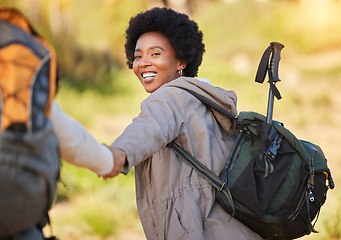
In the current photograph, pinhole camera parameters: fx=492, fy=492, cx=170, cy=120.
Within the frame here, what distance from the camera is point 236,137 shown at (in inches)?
102

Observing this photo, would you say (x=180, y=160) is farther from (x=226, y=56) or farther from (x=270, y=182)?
(x=226, y=56)

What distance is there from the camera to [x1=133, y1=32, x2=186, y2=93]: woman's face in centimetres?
300

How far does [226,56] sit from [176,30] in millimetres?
9181

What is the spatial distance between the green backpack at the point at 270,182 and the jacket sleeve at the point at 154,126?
5.6 inches

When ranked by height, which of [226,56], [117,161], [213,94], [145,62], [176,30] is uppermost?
[226,56]

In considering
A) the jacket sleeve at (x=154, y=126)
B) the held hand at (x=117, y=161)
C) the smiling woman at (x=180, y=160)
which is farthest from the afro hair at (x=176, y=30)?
the held hand at (x=117, y=161)

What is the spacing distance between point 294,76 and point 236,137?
29.9 feet

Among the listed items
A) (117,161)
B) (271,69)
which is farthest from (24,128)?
(271,69)

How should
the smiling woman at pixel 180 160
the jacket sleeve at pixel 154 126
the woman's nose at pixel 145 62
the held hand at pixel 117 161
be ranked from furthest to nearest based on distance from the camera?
1. the woman's nose at pixel 145 62
2. the smiling woman at pixel 180 160
3. the jacket sleeve at pixel 154 126
4. the held hand at pixel 117 161

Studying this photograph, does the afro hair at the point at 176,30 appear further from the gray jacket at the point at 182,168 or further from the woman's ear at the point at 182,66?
the gray jacket at the point at 182,168

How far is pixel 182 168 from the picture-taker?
8.02ft

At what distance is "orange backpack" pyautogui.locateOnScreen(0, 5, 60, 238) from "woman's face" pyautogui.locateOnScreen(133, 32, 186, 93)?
A: 1.54m

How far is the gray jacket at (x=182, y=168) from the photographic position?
2316 millimetres

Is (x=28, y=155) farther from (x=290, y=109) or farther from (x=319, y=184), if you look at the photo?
(x=290, y=109)
